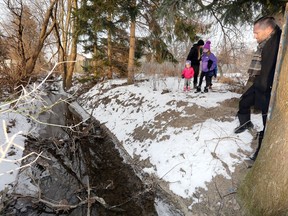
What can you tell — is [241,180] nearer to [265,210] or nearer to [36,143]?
[265,210]

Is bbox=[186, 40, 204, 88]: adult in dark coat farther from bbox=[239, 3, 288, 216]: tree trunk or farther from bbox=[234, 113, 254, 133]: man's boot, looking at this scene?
bbox=[239, 3, 288, 216]: tree trunk

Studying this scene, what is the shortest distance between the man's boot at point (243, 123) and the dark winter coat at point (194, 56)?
4129 millimetres

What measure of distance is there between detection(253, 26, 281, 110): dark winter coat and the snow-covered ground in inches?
37.3

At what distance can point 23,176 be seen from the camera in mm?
5000

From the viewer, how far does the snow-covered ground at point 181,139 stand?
4.32m

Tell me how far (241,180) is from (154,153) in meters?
2.01

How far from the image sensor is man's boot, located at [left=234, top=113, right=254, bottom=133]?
4.66 m

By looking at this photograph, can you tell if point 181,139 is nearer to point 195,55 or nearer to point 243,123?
point 243,123

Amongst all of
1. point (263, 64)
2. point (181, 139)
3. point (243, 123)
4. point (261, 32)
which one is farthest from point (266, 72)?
point (181, 139)

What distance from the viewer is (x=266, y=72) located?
12.4 ft

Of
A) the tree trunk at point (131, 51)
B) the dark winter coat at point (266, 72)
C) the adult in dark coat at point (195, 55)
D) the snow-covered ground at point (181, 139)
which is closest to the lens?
the dark winter coat at point (266, 72)

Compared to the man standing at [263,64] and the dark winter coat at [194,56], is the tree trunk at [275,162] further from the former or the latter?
the dark winter coat at [194,56]

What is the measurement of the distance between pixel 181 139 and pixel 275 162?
2490 millimetres

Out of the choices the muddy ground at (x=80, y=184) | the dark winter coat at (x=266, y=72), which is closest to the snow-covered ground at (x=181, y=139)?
the muddy ground at (x=80, y=184)
